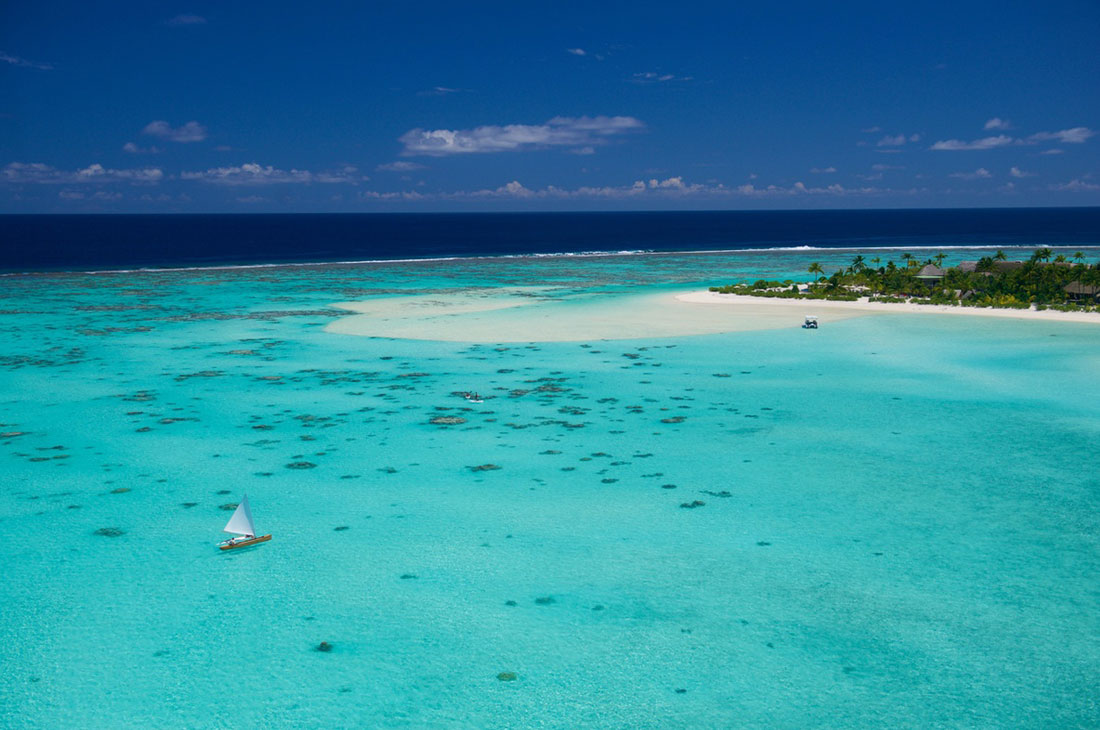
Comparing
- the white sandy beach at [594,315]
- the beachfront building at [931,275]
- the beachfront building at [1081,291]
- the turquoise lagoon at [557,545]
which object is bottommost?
the turquoise lagoon at [557,545]

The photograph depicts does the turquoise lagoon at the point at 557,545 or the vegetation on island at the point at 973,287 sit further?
the vegetation on island at the point at 973,287

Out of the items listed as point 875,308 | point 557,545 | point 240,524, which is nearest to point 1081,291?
point 875,308

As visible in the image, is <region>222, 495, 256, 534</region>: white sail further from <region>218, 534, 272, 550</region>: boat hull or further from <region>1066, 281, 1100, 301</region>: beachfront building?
<region>1066, 281, 1100, 301</region>: beachfront building

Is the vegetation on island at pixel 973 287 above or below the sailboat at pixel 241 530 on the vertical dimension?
above

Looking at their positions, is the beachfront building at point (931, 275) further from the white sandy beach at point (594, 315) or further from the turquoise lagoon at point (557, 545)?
the turquoise lagoon at point (557, 545)

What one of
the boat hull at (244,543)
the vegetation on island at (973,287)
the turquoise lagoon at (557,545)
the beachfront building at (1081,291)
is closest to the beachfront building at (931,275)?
the vegetation on island at (973,287)
